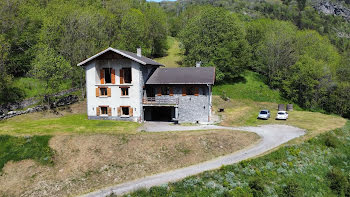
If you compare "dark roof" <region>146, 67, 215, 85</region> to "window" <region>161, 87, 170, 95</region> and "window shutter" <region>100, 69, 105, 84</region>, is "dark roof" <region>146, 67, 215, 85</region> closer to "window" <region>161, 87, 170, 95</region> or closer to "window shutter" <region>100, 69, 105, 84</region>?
"window" <region>161, 87, 170, 95</region>

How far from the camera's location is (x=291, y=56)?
60.0 meters

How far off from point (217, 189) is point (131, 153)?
9.56 meters

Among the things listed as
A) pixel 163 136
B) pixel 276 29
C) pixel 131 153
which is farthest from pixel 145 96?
pixel 276 29

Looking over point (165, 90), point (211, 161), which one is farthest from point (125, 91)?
point (211, 161)

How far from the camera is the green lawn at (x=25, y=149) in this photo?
23.0 meters

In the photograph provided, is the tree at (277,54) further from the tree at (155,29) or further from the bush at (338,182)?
the bush at (338,182)

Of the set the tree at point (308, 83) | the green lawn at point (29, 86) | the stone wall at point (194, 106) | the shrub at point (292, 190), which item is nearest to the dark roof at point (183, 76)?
the stone wall at point (194, 106)

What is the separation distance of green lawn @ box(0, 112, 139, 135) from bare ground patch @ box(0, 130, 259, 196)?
105 inches

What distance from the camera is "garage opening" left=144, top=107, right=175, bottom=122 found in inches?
1490


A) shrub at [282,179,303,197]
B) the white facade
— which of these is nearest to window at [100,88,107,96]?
the white facade

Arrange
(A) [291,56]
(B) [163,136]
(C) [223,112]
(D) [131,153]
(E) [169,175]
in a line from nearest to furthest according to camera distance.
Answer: (E) [169,175] < (D) [131,153] < (B) [163,136] < (C) [223,112] < (A) [291,56]

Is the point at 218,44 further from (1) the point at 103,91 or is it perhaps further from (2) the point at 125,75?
(1) the point at 103,91

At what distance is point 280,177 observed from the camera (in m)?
21.6

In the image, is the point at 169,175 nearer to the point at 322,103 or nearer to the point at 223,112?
the point at 223,112
